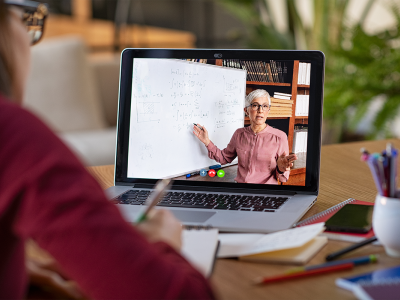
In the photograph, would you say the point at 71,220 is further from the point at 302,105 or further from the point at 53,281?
the point at 302,105

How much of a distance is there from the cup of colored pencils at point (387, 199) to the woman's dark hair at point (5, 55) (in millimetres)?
413

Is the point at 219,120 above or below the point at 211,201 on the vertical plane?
above

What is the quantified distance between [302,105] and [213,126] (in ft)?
0.58

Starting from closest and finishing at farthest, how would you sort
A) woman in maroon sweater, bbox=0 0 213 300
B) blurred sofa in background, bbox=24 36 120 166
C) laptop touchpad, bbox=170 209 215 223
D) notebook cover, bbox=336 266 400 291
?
woman in maroon sweater, bbox=0 0 213 300
notebook cover, bbox=336 266 400 291
laptop touchpad, bbox=170 209 215 223
blurred sofa in background, bbox=24 36 120 166

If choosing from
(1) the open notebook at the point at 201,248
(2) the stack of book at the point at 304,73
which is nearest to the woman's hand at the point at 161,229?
(1) the open notebook at the point at 201,248

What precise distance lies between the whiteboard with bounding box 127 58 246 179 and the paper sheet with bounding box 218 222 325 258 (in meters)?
0.25

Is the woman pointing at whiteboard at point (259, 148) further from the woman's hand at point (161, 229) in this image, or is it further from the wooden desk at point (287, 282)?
the woman's hand at point (161, 229)

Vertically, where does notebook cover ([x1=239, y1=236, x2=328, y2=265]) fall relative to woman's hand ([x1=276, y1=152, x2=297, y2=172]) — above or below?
below

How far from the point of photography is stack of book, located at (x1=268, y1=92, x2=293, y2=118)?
84cm

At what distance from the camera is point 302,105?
845mm

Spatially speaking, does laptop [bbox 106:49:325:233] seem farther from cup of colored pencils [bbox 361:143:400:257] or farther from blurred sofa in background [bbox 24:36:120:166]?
blurred sofa in background [bbox 24:36:120:166]

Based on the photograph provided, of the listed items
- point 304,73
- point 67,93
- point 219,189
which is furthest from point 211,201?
point 67,93

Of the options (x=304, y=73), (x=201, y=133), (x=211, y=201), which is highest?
(x=304, y=73)

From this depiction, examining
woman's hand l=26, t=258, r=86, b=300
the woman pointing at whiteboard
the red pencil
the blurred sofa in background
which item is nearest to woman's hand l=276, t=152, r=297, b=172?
the woman pointing at whiteboard
